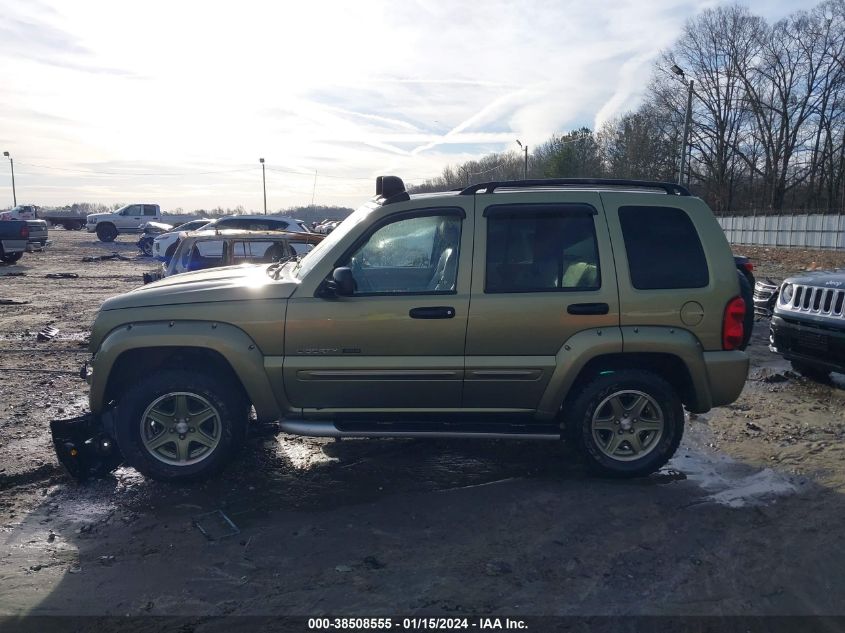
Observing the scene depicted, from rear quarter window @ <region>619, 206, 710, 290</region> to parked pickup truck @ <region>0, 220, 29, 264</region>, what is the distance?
2297 centimetres

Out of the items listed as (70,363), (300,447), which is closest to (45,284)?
(70,363)

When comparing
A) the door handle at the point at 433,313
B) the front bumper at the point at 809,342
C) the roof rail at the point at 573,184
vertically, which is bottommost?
the front bumper at the point at 809,342

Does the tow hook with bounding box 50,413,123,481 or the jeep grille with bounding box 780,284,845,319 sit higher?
the jeep grille with bounding box 780,284,845,319

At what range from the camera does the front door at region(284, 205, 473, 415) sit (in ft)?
15.0

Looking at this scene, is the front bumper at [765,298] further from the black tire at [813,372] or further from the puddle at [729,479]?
the puddle at [729,479]

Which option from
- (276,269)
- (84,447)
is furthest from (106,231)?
(84,447)

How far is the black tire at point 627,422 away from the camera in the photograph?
4738 mm

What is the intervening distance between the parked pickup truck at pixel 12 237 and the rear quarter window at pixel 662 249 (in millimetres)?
22973

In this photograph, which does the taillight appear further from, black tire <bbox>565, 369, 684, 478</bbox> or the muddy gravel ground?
the muddy gravel ground

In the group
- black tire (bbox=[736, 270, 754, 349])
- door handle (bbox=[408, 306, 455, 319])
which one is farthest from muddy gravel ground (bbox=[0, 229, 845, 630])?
door handle (bbox=[408, 306, 455, 319])

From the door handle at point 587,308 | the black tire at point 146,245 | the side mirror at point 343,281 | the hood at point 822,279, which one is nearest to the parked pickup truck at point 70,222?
the black tire at point 146,245

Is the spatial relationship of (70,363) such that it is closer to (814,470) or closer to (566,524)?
(566,524)

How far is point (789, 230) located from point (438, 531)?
39.1m

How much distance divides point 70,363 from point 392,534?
6.16 meters
